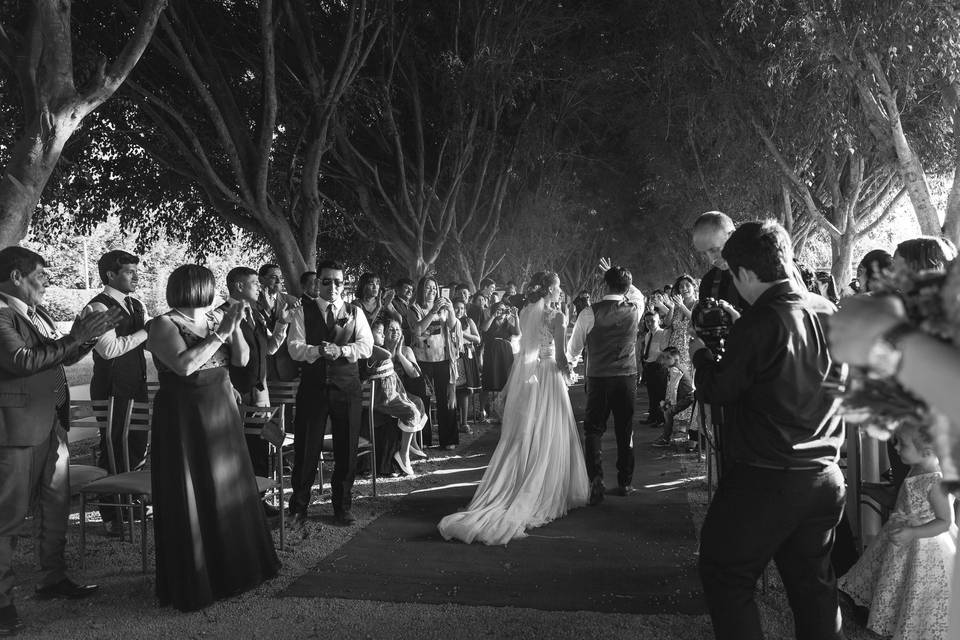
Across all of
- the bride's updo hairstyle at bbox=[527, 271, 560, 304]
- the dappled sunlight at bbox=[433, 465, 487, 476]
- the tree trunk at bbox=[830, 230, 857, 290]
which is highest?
the tree trunk at bbox=[830, 230, 857, 290]

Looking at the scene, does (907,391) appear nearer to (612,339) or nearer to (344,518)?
(344,518)

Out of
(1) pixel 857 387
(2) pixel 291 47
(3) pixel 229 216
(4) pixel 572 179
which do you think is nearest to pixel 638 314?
(1) pixel 857 387

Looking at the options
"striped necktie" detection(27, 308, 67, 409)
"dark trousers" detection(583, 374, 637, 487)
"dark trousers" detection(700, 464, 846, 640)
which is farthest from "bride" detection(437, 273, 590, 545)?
"dark trousers" detection(700, 464, 846, 640)

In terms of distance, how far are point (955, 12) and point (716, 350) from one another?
758 centimetres

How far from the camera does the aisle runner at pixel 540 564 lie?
5.08 meters

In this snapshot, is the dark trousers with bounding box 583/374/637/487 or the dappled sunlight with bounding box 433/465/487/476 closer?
the dark trousers with bounding box 583/374/637/487

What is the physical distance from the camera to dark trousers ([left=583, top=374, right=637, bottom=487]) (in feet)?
25.6

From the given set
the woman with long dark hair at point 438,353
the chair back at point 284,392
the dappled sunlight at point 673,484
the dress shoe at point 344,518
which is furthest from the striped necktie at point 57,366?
the woman with long dark hair at point 438,353

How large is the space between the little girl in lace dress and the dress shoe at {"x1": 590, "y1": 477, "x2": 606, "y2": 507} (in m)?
3.31

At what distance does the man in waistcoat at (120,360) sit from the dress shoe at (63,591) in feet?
3.75

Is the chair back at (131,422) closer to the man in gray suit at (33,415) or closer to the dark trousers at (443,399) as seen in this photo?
the man in gray suit at (33,415)

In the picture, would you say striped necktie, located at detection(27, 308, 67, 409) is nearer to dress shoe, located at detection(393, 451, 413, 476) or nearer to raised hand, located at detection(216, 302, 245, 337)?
raised hand, located at detection(216, 302, 245, 337)

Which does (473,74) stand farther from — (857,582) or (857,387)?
(857,387)

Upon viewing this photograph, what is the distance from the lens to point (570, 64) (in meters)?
19.9
